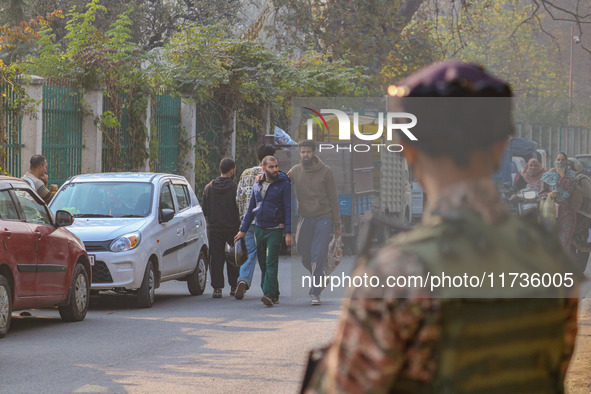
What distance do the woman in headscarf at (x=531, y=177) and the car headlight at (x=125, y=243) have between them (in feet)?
14.8

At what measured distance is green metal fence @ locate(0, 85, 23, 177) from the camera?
16.5 meters

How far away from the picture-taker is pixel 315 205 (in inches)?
446

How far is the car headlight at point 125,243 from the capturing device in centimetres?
1245

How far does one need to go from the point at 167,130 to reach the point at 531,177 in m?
13.1

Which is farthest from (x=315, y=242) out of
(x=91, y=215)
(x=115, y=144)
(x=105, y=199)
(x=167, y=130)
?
(x=167, y=130)

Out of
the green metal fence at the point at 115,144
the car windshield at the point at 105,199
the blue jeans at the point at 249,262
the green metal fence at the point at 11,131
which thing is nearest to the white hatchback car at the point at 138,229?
the car windshield at the point at 105,199

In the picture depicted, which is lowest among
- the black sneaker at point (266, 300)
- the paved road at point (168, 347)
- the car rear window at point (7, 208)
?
the paved road at point (168, 347)

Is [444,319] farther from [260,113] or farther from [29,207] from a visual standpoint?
[260,113]

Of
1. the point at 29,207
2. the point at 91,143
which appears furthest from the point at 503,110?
the point at 91,143

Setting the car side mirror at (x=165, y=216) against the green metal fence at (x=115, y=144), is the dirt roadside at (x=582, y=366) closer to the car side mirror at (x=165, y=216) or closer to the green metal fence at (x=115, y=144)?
the car side mirror at (x=165, y=216)

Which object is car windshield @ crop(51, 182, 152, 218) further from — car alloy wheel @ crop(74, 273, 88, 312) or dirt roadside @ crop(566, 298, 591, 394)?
dirt roadside @ crop(566, 298, 591, 394)

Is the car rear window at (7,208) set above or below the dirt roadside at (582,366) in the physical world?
above

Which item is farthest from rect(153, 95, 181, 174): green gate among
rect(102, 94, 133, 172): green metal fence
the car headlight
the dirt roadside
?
the dirt roadside

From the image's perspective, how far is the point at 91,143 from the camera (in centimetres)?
1958
